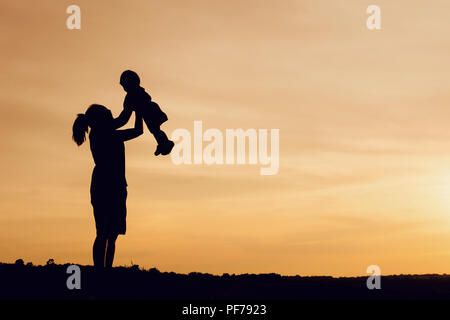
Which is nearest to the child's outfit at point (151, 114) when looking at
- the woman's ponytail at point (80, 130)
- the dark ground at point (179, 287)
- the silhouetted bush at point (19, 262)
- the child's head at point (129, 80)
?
the child's head at point (129, 80)

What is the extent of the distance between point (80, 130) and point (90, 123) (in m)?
0.24

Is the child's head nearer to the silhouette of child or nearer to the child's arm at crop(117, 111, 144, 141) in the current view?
the silhouette of child

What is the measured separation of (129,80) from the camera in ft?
46.6

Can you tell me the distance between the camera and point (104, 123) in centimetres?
1386

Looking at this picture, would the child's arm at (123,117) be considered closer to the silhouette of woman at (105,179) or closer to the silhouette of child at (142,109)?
the silhouette of child at (142,109)

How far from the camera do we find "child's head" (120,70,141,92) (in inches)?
559

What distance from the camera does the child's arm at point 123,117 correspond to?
1416 cm

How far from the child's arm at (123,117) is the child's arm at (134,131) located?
0.16 m

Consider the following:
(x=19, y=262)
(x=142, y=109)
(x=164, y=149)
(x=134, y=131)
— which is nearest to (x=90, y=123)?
(x=134, y=131)

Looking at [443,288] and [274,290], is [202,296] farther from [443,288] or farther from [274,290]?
[443,288]

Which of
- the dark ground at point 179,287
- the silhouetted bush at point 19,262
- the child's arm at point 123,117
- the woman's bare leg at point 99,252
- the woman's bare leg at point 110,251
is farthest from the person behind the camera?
the silhouetted bush at point 19,262

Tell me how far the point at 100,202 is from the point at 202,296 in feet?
8.97
